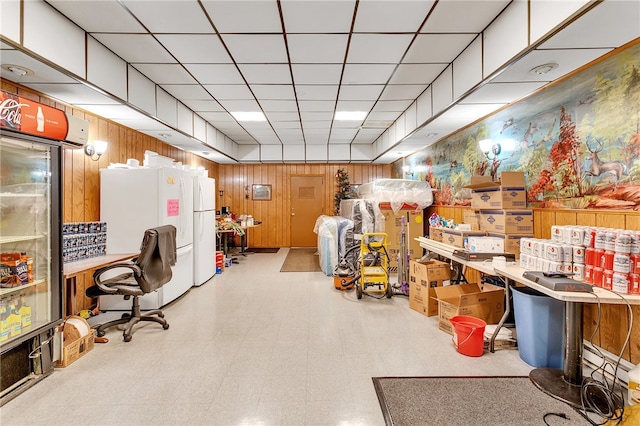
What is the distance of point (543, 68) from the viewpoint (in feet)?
8.66

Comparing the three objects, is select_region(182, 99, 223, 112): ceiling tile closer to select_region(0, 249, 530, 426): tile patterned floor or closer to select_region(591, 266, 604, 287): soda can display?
select_region(0, 249, 530, 426): tile patterned floor

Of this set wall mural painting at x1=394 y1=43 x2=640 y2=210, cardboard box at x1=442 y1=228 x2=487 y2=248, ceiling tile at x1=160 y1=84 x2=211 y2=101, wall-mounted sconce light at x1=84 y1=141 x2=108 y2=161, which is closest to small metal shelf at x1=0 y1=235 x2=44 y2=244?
wall-mounted sconce light at x1=84 y1=141 x2=108 y2=161

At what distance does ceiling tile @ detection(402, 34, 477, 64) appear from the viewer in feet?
9.87

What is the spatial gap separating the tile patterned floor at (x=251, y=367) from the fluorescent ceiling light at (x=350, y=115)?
11.0 feet

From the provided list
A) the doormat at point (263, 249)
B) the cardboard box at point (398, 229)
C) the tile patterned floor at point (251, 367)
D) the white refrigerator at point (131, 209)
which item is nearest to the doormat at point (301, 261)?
the doormat at point (263, 249)

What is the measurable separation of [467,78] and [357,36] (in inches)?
49.2

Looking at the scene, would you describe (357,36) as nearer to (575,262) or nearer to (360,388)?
(575,262)

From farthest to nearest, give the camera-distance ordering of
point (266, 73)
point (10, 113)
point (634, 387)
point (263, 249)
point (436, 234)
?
1. point (263, 249)
2. point (436, 234)
3. point (266, 73)
4. point (10, 113)
5. point (634, 387)

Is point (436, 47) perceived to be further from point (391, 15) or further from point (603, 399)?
point (603, 399)

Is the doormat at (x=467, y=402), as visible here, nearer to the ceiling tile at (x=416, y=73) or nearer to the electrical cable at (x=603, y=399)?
the electrical cable at (x=603, y=399)

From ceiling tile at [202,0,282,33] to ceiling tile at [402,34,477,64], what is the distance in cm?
142

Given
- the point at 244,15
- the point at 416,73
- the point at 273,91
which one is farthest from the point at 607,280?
the point at 273,91

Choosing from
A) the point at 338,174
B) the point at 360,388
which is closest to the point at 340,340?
the point at 360,388

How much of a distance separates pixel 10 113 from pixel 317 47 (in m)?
2.56
